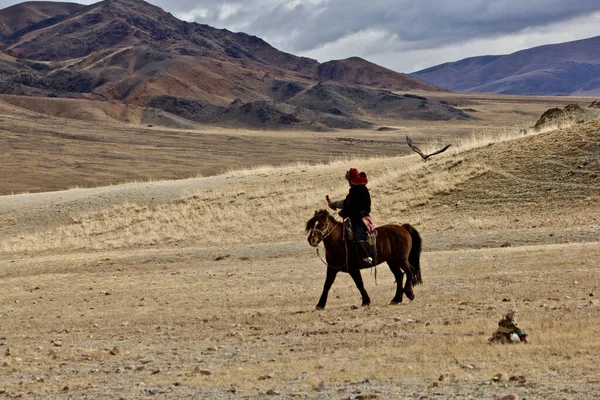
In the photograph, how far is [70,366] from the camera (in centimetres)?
1011

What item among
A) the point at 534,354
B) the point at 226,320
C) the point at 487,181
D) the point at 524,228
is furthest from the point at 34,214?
the point at 534,354

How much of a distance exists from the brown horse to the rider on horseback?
139 millimetres

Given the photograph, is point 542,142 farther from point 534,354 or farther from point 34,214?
point 534,354

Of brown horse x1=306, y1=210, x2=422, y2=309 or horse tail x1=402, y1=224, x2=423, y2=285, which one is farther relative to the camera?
horse tail x1=402, y1=224, x2=423, y2=285

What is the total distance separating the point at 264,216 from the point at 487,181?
28.7ft

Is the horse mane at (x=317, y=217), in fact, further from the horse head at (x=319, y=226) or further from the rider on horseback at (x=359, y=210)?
the rider on horseback at (x=359, y=210)

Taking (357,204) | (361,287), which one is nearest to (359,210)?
(357,204)

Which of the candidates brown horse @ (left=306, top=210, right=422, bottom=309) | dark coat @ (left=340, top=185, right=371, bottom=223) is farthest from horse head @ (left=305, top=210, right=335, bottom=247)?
dark coat @ (left=340, top=185, right=371, bottom=223)

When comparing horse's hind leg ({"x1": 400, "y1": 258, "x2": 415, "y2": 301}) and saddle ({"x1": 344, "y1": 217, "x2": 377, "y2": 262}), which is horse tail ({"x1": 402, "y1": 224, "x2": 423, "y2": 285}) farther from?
saddle ({"x1": 344, "y1": 217, "x2": 377, "y2": 262})

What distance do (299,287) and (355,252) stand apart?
156 inches

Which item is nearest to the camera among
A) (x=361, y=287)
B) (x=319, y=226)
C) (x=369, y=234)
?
(x=319, y=226)

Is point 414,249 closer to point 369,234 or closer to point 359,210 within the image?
point 369,234

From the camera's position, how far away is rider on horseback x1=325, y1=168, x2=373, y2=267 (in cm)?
1344

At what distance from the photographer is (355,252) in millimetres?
13531
